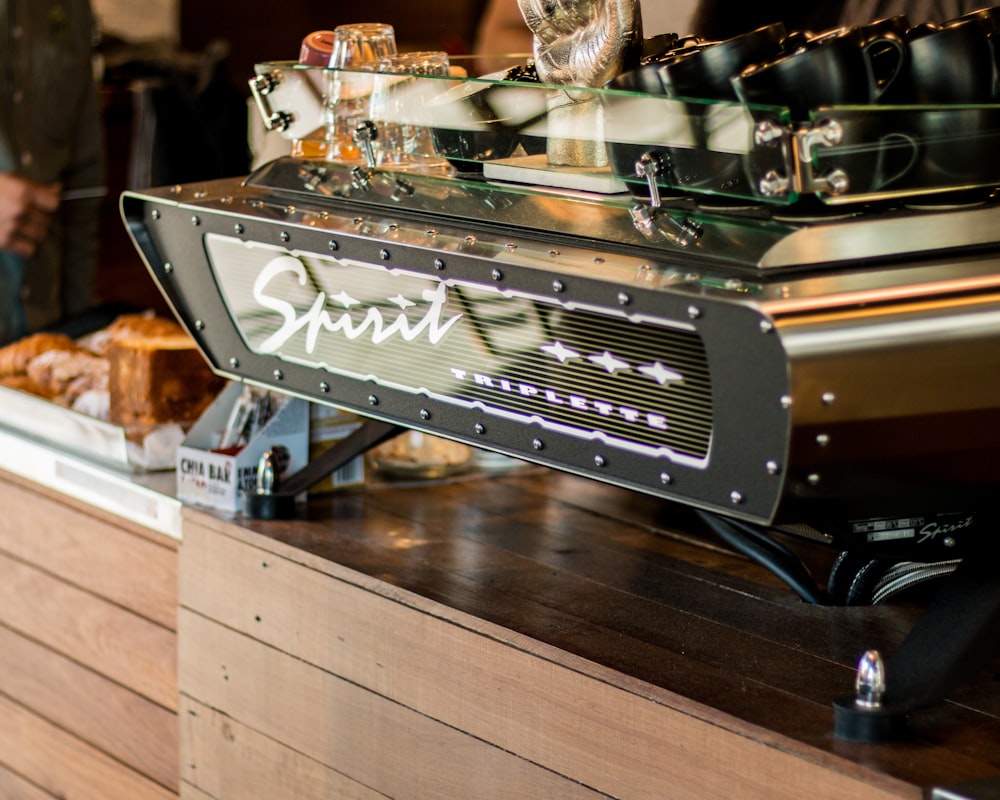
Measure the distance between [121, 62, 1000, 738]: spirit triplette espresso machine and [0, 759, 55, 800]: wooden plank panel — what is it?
1065 millimetres

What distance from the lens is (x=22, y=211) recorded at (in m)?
3.09

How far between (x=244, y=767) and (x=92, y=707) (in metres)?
0.41

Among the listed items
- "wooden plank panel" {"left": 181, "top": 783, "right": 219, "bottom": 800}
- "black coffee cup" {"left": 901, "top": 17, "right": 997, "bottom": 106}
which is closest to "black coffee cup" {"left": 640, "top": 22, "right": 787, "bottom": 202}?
"black coffee cup" {"left": 901, "top": 17, "right": 997, "bottom": 106}

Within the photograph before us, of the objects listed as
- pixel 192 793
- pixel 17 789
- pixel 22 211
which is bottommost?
pixel 17 789

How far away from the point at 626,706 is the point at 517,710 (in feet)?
0.51

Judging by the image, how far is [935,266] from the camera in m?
1.10

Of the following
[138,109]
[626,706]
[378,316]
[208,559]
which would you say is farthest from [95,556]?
→ [138,109]

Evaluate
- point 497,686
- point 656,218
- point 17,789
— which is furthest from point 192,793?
point 656,218

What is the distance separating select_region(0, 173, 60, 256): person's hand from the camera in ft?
10.1

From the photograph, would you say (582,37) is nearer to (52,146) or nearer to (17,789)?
(17,789)

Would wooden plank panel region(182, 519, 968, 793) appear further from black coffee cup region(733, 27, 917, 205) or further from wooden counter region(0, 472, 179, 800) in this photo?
black coffee cup region(733, 27, 917, 205)

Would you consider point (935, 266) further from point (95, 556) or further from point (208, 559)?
point (95, 556)

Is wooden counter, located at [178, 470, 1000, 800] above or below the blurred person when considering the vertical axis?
below

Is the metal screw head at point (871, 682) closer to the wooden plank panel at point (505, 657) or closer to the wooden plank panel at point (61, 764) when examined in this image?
the wooden plank panel at point (505, 657)
